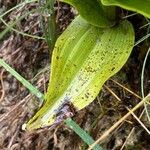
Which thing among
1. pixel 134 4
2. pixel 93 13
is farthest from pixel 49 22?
pixel 134 4

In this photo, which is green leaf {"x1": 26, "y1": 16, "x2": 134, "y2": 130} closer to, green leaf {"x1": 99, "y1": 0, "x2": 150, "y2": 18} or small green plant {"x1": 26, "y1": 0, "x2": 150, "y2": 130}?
small green plant {"x1": 26, "y1": 0, "x2": 150, "y2": 130}

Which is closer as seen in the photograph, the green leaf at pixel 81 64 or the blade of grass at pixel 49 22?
the green leaf at pixel 81 64

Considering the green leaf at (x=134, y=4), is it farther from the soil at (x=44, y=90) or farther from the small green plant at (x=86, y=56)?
the soil at (x=44, y=90)

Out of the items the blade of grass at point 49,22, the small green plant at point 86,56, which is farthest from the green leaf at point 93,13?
the blade of grass at point 49,22

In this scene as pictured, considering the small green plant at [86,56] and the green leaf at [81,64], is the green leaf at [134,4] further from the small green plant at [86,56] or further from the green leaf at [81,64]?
the green leaf at [81,64]

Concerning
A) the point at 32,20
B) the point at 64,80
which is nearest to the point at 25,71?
the point at 32,20

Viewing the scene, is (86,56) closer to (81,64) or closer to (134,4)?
(81,64)

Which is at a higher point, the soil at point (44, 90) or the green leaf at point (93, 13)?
the green leaf at point (93, 13)

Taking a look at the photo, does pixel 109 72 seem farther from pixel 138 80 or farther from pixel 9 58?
pixel 9 58
